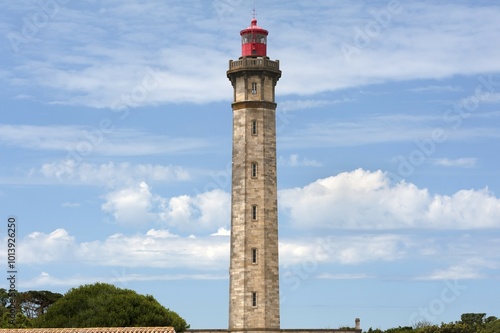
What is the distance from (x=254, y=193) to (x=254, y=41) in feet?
38.6

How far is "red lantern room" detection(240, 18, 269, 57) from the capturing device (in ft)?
229

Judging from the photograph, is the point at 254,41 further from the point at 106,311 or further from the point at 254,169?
the point at 106,311

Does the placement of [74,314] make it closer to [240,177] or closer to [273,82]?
[240,177]

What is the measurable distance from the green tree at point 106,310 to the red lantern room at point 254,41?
65.5 ft

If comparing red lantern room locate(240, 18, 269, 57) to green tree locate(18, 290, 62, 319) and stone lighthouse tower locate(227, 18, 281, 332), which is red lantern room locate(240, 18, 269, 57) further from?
green tree locate(18, 290, 62, 319)

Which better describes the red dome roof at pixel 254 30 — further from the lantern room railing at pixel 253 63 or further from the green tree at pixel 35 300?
the green tree at pixel 35 300

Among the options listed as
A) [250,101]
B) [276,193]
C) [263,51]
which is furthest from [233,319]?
[263,51]

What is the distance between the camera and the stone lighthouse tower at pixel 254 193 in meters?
66.3

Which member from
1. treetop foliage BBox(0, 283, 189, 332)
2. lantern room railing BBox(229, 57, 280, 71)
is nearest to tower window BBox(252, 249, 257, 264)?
treetop foliage BBox(0, 283, 189, 332)

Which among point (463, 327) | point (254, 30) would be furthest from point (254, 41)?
point (463, 327)

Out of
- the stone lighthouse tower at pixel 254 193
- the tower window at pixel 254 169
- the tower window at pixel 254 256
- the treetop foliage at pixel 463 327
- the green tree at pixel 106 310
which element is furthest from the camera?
the treetop foliage at pixel 463 327

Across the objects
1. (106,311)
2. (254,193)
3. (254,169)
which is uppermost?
(254,169)

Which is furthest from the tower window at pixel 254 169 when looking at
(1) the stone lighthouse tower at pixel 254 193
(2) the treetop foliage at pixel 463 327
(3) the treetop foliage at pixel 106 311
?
(2) the treetop foliage at pixel 463 327

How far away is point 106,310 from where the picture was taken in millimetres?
61812
